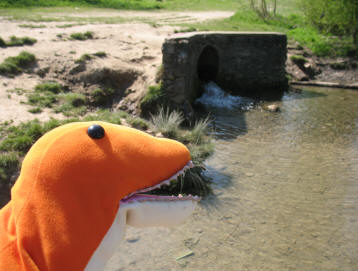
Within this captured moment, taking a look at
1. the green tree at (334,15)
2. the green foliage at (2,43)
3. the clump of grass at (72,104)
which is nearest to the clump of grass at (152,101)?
the clump of grass at (72,104)

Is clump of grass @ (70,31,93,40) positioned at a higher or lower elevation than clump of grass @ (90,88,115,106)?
higher

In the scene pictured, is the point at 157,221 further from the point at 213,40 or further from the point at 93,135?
the point at 213,40

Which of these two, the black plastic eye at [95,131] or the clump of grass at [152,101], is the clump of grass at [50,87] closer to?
the clump of grass at [152,101]

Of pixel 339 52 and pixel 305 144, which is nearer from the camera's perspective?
pixel 305 144

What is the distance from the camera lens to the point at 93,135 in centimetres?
191

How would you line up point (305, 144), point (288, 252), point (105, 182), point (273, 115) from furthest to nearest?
point (273, 115), point (305, 144), point (288, 252), point (105, 182)

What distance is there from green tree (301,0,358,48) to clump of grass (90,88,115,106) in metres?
12.2

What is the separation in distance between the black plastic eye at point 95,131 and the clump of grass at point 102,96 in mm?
7017

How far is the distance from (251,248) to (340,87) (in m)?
11.1

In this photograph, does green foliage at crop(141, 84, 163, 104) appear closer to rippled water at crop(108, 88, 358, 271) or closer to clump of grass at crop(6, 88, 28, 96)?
rippled water at crop(108, 88, 358, 271)

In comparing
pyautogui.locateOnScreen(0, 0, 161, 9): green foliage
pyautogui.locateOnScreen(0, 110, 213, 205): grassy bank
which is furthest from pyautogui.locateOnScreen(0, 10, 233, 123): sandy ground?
pyautogui.locateOnScreen(0, 0, 161, 9): green foliage

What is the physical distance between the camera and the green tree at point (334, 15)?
1636 centimetres

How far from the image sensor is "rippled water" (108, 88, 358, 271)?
4.54 m

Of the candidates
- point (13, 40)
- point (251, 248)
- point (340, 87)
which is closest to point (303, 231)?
point (251, 248)
